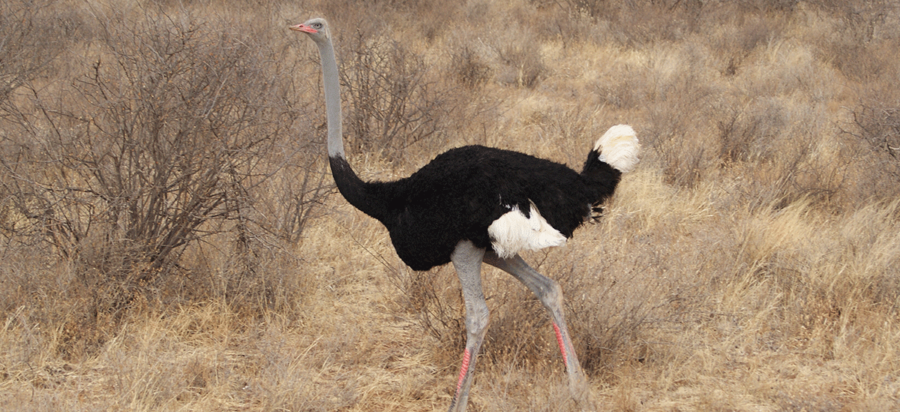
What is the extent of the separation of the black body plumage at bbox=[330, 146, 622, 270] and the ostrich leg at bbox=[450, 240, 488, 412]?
7cm

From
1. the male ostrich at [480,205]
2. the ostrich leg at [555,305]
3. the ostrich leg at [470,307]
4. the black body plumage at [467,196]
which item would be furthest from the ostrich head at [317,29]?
the ostrich leg at [555,305]

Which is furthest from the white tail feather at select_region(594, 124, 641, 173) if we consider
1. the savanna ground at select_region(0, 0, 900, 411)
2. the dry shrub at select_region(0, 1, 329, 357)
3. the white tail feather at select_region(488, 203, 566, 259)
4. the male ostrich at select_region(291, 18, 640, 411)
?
the dry shrub at select_region(0, 1, 329, 357)

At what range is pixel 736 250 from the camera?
4.89 meters

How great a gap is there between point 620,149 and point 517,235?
686mm

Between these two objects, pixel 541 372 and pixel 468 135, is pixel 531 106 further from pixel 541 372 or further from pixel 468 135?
pixel 541 372

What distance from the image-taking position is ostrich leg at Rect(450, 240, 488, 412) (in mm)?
3217

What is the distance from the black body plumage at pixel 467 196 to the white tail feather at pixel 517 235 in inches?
1.4

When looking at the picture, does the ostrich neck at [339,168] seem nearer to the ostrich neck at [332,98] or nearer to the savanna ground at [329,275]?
the ostrich neck at [332,98]

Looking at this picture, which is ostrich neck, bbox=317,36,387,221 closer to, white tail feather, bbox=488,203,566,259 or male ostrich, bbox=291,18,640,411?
male ostrich, bbox=291,18,640,411

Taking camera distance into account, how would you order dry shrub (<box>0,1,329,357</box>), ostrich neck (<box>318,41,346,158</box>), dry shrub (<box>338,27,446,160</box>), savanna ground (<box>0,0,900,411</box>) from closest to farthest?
1. ostrich neck (<box>318,41,346,158</box>)
2. savanna ground (<box>0,0,900,411</box>)
3. dry shrub (<box>0,1,329,357</box>)
4. dry shrub (<box>338,27,446,160</box>)

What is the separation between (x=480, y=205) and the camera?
10.0ft

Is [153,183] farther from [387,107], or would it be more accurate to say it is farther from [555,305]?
[387,107]

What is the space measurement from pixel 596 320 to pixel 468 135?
3617 millimetres

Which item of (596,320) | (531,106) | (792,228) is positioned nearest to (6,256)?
(596,320)
